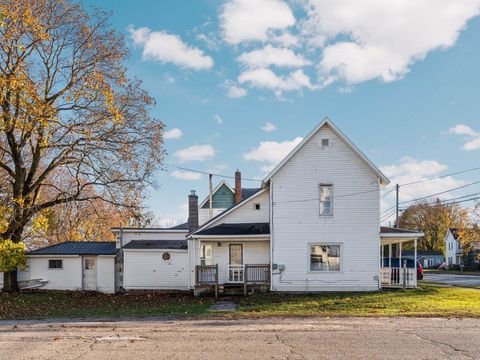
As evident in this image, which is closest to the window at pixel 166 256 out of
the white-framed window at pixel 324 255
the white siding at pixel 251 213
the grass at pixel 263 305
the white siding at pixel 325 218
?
the grass at pixel 263 305

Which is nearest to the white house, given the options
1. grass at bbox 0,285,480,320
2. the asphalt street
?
grass at bbox 0,285,480,320

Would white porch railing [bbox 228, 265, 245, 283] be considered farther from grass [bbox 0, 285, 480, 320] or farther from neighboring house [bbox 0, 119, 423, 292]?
grass [bbox 0, 285, 480, 320]

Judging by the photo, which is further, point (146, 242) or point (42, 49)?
point (146, 242)

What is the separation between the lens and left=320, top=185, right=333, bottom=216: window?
22719mm

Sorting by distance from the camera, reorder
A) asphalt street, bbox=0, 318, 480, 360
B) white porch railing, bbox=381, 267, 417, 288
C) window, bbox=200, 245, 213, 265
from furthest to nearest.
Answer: window, bbox=200, 245, 213, 265, white porch railing, bbox=381, 267, 417, 288, asphalt street, bbox=0, 318, 480, 360

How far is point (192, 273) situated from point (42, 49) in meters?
14.3

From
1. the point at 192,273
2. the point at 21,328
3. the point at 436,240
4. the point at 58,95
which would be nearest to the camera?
the point at 21,328

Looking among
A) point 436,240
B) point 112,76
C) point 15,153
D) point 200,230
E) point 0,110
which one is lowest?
point 436,240

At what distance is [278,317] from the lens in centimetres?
1469

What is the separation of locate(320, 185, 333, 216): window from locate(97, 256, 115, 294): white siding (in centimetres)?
1268

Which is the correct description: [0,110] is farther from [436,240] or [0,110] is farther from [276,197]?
[436,240]

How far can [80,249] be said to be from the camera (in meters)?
27.7

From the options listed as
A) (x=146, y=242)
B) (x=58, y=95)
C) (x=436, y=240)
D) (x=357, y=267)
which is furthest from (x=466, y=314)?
(x=436, y=240)

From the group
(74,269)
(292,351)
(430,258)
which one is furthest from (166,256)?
(430,258)
